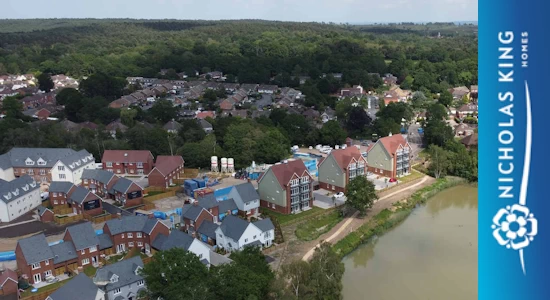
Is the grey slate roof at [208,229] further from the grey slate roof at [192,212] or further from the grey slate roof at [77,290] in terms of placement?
the grey slate roof at [77,290]

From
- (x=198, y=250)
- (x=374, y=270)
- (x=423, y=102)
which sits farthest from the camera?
(x=423, y=102)

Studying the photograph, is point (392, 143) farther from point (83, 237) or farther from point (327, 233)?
point (83, 237)

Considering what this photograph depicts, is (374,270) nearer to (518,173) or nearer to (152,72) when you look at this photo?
(518,173)

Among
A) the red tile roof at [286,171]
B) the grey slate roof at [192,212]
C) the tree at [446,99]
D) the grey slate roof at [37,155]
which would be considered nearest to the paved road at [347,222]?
the red tile roof at [286,171]

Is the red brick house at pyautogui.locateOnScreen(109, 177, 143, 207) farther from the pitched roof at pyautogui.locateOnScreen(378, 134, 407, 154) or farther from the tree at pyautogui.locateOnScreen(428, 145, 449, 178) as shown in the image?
the tree at pyautogui.locateOnScreen(428, 145, 449, 178)

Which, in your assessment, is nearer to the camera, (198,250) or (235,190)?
(198,250)

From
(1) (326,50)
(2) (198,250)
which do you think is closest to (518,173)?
(2) (198,250)

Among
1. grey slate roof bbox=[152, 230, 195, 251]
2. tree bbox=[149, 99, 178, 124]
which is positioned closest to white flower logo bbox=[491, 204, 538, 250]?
grey slate roof bbox=[152, 230, 195, 251]
